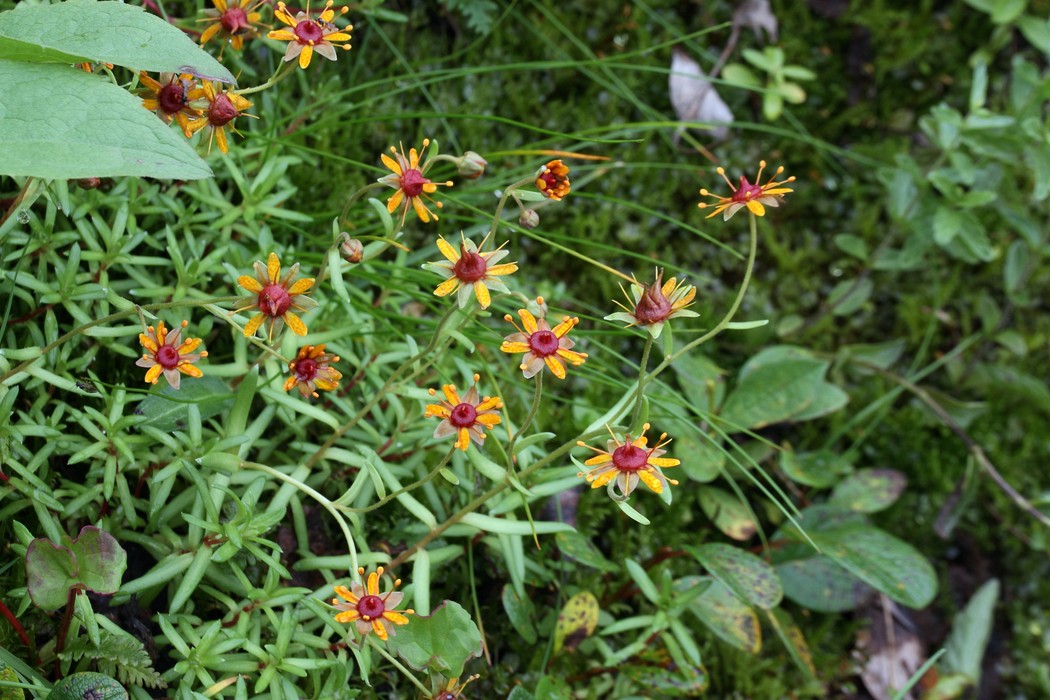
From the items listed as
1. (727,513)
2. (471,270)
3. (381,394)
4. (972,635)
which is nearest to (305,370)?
(381,394)

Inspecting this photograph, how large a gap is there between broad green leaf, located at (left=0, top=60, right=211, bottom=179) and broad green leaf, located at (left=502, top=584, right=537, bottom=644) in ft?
2.78

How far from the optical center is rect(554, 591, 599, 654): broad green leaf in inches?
63.8

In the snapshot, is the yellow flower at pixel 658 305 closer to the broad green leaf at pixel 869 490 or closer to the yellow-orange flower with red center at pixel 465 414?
the yellow-orange flower with red center at pixel 465 414

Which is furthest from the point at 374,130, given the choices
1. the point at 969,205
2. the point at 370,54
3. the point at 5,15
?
the point at 969,205

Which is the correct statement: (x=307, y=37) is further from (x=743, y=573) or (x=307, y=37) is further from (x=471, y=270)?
(x=743, y=573)

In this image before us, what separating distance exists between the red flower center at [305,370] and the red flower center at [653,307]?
436 mm

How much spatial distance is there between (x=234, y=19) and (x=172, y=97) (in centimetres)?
23

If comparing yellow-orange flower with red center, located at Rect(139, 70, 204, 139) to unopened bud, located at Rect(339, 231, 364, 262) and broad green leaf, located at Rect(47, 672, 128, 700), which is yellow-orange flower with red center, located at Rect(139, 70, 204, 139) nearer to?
unopened bud, located at Rect(339, 231, 364, 262)

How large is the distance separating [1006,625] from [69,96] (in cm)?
234

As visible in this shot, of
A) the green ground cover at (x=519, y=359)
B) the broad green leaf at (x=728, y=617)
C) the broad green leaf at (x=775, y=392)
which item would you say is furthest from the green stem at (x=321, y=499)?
the broad green leaf at (x=775, y=392)

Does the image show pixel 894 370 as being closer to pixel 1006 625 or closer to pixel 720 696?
pixel 1006 625

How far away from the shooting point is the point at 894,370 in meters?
2.43

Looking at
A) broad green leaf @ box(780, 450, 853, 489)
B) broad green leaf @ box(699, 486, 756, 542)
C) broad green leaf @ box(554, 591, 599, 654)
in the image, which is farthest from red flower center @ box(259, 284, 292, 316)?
broad green leaf @ box(780, 450, 853, 489)

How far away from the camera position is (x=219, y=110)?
1239mm
